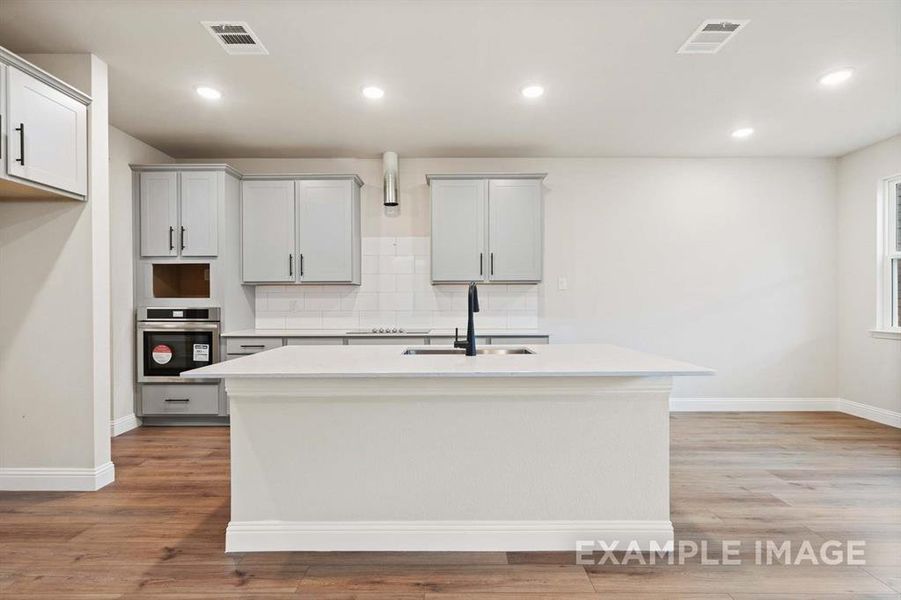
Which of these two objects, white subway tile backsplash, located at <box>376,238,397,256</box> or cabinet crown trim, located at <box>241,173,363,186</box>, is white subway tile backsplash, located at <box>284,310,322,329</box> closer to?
white subway tile backsplash, located at <box>376,238,397,256</box>

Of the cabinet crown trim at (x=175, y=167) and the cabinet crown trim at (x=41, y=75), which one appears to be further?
the cabinet crown trim at (x=175, y=167)

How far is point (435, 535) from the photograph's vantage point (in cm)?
220

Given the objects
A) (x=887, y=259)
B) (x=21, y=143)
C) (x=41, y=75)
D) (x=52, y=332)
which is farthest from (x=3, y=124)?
(x=887, y=259)

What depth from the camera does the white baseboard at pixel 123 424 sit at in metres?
4.09

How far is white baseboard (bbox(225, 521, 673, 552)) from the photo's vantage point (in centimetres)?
219

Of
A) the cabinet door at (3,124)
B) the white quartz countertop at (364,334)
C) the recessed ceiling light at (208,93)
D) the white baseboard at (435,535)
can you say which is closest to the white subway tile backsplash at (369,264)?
the white quartz countertop at (364,334)

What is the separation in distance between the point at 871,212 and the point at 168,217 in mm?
6449

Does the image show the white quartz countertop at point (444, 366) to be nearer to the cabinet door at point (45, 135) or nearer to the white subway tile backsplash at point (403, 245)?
the cabinet door at point (45, 135)

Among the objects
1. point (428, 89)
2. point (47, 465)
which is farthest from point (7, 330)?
point (428, 89)

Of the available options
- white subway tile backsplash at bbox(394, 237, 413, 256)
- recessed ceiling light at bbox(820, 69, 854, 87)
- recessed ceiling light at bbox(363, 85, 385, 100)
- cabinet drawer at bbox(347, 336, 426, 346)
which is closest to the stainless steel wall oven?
cabinet drawer at bbox(347, 336, 426, 346)

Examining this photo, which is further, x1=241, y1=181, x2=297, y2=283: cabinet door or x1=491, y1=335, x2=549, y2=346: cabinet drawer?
x1=241, y1=181, x2=297, y2=283: cabinet door

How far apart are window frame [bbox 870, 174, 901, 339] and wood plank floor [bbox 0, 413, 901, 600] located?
173 cm

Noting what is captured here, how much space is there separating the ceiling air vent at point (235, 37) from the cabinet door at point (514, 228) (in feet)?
7.74

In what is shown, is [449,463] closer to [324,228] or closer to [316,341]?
[316,341]
